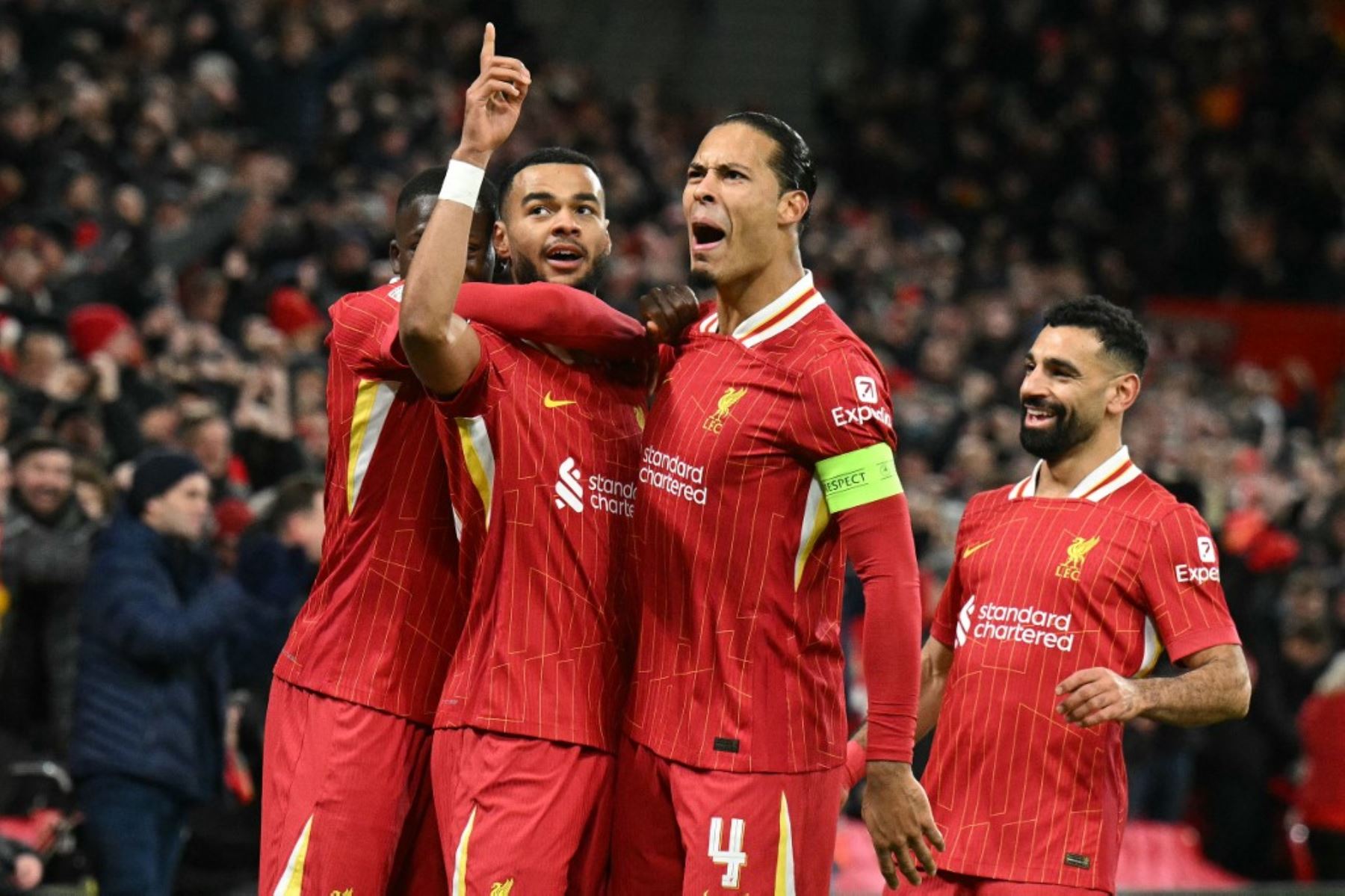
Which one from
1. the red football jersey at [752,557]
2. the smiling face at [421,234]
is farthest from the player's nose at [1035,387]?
the smiling face at [421,234]

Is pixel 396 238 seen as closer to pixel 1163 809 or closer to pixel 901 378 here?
pixel 1163 809

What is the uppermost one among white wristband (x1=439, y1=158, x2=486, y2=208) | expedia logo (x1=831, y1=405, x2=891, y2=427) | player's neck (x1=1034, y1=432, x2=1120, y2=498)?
white wristband (x1=439, y1=158, x2=486, y2=208)

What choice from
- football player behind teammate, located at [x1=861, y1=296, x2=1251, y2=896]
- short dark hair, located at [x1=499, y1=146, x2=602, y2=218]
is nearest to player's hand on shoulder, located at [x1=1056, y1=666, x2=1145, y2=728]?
football player behind teammate, located at [x1=861, y1=296, x2=1251, y2=896]

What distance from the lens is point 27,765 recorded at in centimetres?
772

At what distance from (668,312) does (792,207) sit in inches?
15.2

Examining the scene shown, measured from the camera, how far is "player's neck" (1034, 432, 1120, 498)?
519cm

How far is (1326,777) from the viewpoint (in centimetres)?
1129

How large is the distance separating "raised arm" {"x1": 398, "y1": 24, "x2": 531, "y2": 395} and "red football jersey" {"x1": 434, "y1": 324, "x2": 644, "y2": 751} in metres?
0.11

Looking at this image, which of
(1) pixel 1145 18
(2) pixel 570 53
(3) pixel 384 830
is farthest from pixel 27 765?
(1) pixel 1145 18

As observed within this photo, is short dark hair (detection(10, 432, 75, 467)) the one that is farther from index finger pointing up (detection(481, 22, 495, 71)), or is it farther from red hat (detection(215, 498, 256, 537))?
index finger pointing up (detection(481, 22, 495, 71))

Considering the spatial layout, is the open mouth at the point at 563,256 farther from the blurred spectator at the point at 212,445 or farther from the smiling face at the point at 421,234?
the blurred spectator at the point at 212,445

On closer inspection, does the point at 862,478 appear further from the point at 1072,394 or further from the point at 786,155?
the point at 1072,394

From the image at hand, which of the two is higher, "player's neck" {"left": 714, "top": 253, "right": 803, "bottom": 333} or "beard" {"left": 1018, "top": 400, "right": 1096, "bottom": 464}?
"player's neck" {"left": 714, "top": 253, "right": 803, "bottom": 333}

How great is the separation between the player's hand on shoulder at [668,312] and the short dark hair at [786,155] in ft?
1.11
